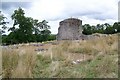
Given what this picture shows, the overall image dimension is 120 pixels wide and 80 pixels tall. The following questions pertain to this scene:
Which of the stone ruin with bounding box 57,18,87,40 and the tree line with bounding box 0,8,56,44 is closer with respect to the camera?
the stone ruin with bounding box 57,18,87,40

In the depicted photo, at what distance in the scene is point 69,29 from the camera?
27.0 meters

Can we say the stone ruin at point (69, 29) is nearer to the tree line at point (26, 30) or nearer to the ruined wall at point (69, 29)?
the ruined wall at point (69, 29)

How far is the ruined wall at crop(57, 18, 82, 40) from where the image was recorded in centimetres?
2653

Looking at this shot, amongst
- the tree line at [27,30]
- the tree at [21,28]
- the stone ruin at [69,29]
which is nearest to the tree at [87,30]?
the tree line at [27,30]

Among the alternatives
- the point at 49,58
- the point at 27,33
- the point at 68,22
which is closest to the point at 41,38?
the point at 27,33

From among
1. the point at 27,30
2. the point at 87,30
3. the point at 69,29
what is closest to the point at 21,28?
the point at 27,30

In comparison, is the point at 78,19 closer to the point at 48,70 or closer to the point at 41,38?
the point at 41,38

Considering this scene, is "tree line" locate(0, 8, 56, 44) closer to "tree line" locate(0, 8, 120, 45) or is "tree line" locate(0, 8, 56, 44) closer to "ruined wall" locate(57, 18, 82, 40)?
"tree line" locate(0, 8, 120, 45)

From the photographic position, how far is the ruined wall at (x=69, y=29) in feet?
87.0

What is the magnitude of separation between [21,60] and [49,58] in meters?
1.27

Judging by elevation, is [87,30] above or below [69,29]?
above

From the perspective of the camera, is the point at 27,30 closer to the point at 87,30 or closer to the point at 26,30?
the point at 26,30

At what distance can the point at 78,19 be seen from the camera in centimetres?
2730

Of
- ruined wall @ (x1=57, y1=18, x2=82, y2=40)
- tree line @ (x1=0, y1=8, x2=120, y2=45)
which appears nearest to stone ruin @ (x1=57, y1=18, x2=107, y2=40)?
ruined wall @ (x1=57, y1=18, x2=82, y2=40)
